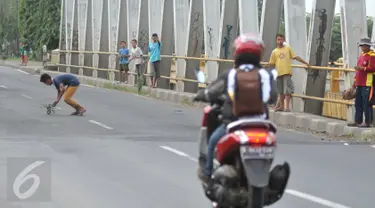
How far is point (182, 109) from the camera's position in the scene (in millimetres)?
21094

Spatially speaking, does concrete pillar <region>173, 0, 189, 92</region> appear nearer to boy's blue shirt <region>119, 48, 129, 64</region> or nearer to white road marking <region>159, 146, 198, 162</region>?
boy's blue shirt <region>119, 48, 129, 64</region>

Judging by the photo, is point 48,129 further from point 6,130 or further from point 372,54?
point 372,54

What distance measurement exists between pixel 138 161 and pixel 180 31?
52.3 ft

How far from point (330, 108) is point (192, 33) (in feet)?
23.2

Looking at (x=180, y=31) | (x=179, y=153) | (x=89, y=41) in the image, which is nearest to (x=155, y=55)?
(x=180, y=31)

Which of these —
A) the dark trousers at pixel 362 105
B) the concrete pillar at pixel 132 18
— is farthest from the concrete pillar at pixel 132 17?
the dark trousers at pixel 362 105

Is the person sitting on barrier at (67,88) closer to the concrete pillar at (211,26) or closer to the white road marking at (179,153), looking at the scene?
the white road marking at (179,153)

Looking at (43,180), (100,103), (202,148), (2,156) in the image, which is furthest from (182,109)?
(202,148)

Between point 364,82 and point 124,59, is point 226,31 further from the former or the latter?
point 364,82

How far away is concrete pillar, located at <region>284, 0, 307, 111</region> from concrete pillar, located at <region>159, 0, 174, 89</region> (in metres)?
9.21

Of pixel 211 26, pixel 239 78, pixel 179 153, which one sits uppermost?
pixel 211 26

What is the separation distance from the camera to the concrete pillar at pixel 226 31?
23.4 m

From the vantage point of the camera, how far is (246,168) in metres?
6.43

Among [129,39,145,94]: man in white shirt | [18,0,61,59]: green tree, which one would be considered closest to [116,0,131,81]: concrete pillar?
[129,39,145,94]: man in white shirt
